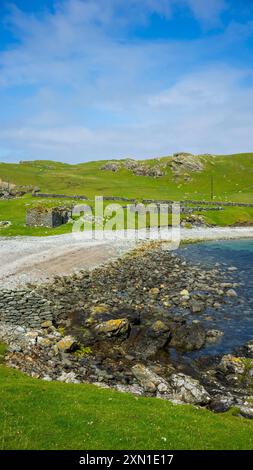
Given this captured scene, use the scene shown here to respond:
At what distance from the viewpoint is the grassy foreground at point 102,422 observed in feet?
51.2

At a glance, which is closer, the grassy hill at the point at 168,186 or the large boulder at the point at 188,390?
the large boulder at the point at 188,390

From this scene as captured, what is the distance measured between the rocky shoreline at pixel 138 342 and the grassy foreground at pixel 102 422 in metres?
3.70

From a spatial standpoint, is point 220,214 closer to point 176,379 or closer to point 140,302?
Result: point 140,302

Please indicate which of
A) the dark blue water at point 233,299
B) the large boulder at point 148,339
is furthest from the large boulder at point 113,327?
the dark blue water at point 233,299

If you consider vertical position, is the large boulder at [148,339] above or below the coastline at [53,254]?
below

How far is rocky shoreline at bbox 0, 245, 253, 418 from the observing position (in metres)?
25.1

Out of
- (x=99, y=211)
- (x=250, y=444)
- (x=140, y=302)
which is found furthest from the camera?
(x=99, y=211)

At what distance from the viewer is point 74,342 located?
97.5ft

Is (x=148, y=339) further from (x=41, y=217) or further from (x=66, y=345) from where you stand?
(x=41, y=217)

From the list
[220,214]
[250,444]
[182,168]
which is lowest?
[250,444]

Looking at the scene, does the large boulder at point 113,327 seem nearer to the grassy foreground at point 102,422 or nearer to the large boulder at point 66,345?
the large boulder at point 66,345

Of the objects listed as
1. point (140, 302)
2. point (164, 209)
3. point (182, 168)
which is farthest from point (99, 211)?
point (182, 168)
